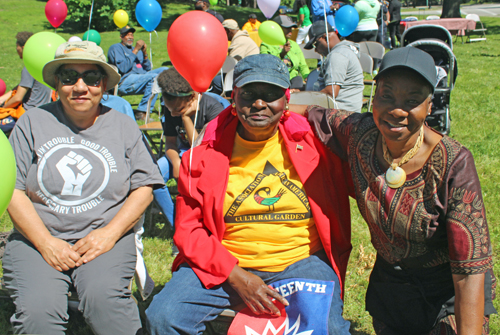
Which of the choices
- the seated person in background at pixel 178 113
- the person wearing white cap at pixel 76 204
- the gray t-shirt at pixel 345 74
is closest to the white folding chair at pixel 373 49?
the gray t-shirt at pixel 345 74

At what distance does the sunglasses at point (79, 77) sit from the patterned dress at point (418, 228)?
1.53 m

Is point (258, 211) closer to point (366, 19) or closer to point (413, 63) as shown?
point (413, 63)

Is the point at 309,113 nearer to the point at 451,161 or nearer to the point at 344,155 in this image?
the point at 344,155

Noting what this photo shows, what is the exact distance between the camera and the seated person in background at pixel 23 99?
243 inches

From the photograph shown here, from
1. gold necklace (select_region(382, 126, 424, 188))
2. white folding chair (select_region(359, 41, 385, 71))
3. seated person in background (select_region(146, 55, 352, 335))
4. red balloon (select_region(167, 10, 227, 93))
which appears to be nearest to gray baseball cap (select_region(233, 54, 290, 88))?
seated person in background (select_region(146, 55, 352, 335))

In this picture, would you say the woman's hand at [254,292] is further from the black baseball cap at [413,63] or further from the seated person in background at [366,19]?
the seated person in background at [366,19]

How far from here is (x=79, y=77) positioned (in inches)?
103

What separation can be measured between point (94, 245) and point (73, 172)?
0.50 metres

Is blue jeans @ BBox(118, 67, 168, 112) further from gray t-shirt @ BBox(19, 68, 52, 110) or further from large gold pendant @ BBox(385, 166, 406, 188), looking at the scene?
large gold pendant @ BBox(385, 166, 406, 188)

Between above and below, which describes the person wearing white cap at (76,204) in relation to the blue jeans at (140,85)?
below

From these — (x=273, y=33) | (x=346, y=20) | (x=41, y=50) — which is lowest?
(x=41, y=50)

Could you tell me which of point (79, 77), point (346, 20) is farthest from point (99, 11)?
point (79, 77)

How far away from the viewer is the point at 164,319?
2.05 metres

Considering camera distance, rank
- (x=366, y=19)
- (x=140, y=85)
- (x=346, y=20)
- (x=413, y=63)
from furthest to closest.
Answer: (x=366, y=19)
(x=140, y=85)
(x=346, y=20)
(x=413, y=63)
